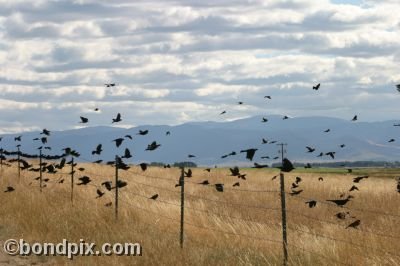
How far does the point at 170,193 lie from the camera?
26047 mm

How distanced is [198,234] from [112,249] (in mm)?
2766

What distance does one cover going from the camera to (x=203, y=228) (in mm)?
16016

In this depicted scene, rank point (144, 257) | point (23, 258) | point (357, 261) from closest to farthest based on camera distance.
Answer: point (357, 261)
point (144, 257)
point (23, 258)

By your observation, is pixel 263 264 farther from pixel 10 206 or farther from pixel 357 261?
pixel 10 206

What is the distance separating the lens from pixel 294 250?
12.5 m

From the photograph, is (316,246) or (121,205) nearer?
(316,246)

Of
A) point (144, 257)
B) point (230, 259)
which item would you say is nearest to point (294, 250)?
point (230, 259)

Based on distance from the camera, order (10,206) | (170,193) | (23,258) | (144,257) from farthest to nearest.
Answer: (170,193)
(10,206)
(23,258)
(144,257)

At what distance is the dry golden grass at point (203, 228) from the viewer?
1203 cm

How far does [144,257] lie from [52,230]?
3.97 metres

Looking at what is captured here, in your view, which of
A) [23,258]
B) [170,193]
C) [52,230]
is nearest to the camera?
[23,258]

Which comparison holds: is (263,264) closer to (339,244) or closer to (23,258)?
(339,244)

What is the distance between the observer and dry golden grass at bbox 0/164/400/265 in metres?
12.0

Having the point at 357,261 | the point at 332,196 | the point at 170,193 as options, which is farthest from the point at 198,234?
the point at 332,196
